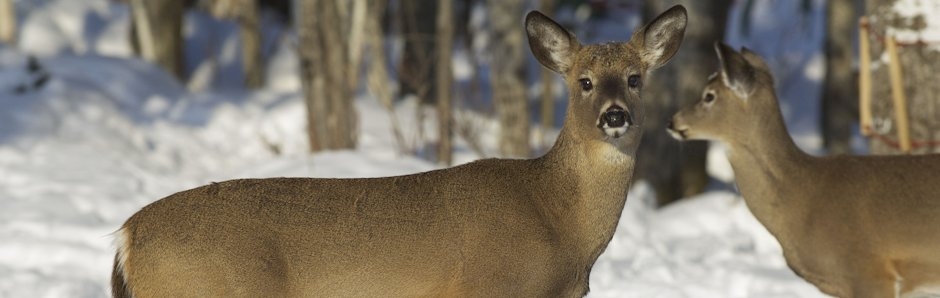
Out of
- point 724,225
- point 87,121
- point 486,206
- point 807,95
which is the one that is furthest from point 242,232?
point 807,95

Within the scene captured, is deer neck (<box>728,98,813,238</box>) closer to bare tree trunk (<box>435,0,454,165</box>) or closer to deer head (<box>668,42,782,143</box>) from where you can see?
deer head (<box>668,42,782,143</box>)

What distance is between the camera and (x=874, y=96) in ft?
29.6

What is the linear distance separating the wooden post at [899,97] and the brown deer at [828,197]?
1.45 metres

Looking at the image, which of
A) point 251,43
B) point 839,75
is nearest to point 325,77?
point 839,75

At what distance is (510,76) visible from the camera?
1341cm

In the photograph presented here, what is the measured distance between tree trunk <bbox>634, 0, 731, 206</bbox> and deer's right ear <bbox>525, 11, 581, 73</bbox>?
21.2 feet

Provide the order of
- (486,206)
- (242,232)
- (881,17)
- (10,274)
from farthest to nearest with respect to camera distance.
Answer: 1. (881,17)
2. (10,274)
3. (486,206)
4. (242,232)

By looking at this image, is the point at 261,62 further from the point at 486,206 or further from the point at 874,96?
the point at 486,206

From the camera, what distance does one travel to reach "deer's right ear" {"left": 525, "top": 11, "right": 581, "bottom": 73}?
6.01 m

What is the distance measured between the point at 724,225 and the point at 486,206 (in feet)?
17.8

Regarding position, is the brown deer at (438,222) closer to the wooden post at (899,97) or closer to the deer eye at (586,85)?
the deer eye at (586,85)

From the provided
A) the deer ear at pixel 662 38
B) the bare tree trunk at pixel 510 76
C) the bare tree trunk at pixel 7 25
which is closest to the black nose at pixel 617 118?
the deer ear at pixel 662 38

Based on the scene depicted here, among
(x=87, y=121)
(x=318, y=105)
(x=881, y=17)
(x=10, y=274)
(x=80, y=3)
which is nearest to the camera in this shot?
(x=10, y=274)

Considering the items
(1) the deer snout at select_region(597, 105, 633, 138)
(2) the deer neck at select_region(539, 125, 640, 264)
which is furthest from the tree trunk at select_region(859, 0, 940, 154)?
(1) the deer snout at select_region(597, 105, 633, 138)
